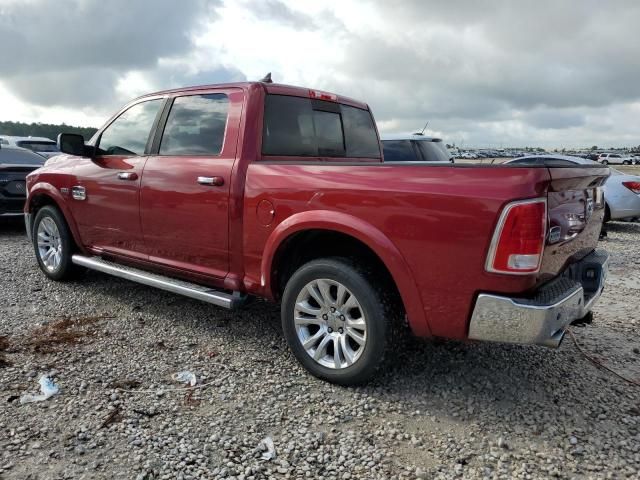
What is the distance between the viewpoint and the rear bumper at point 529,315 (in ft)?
8.27

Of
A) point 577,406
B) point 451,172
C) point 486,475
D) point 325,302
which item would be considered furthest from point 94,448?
point 577,406

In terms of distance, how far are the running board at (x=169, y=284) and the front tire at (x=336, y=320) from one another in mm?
444

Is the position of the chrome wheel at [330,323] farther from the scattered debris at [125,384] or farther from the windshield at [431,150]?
the windshield at [431,150]

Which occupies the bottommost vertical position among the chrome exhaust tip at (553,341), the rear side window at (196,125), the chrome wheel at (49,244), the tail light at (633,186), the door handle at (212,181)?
the chrome wheel at (49,244)

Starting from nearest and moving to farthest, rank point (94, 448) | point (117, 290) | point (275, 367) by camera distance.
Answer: point (94, 448)
point (275, 367)
point (117, 290)

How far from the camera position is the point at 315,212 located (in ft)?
10.2

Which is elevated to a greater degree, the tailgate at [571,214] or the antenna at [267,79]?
the antenna at [267,79]

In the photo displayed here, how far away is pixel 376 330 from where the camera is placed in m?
2.97

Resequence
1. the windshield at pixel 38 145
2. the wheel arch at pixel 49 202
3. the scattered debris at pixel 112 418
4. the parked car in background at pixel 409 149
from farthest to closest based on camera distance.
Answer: the windshield at pixel 38 145 < the parked car in background at pixel 409 149 < the wheel arch at pixel 49 202 < the scattered debris at pixel 112 418

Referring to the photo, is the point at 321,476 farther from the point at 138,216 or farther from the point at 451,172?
the point at 138,216

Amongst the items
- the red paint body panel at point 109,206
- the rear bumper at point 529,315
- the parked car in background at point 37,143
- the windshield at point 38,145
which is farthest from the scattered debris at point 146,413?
the windshield at point 38,145

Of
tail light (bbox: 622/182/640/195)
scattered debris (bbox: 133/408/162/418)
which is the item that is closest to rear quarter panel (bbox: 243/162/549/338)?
scattered debris (bbox: 133/408/162/418)

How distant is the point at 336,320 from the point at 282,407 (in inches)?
24.0

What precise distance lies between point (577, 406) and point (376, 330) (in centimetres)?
128
